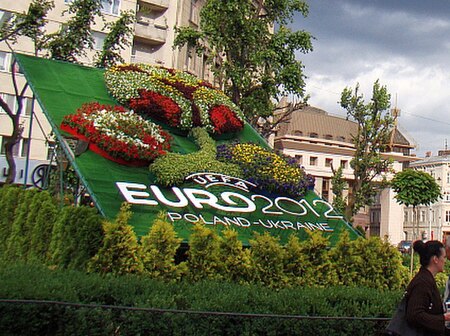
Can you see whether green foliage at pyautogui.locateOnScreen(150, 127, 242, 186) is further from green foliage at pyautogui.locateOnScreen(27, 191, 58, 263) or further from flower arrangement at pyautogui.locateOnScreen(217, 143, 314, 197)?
green foliage at pyautogui.locateOnScreen(27, 191, 58, 263)

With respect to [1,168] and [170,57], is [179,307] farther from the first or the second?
[170,57]

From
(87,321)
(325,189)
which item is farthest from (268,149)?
(325,189)

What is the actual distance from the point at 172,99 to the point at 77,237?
6.06m

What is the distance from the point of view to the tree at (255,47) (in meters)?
22.6

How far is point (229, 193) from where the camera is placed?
43.7 feet

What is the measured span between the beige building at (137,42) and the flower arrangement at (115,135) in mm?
21337

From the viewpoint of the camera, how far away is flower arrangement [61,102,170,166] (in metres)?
13.0

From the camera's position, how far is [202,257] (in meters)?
10.4

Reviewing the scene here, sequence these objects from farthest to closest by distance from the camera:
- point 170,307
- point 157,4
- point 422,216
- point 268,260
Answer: point 422,216, point 157,4, point 268,260, point 170,307

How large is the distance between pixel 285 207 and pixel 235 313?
713 cm

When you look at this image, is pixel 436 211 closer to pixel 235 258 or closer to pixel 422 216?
pixel 422 216

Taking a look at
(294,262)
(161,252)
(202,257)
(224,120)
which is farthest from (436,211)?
(161,252)

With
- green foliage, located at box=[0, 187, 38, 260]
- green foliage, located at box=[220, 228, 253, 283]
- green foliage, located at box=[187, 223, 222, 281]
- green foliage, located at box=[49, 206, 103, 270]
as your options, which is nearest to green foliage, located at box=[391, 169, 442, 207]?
green foliage, located at box=[220, 228, 253, 283]

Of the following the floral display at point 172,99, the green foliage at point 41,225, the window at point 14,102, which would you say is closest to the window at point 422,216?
the window at point 14,102
